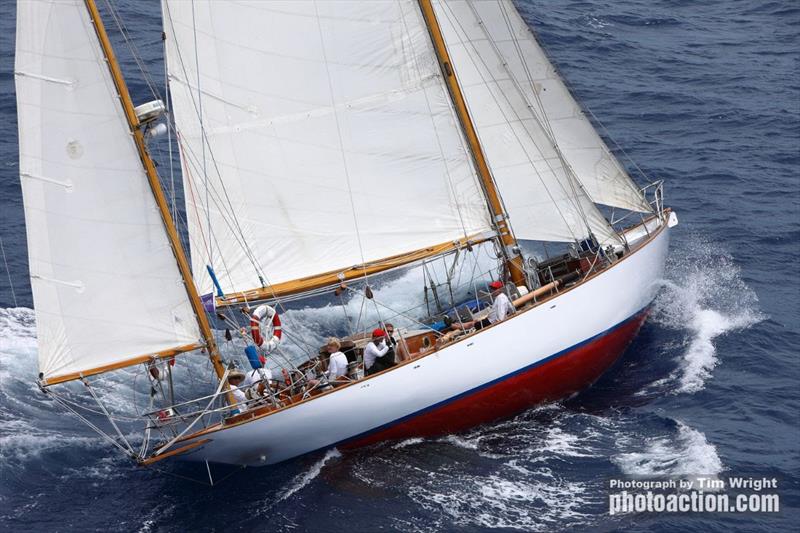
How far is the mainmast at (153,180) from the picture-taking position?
27.4 m

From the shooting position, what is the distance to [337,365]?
30047 millimetres

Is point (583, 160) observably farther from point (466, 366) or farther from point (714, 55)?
point (714, 55)

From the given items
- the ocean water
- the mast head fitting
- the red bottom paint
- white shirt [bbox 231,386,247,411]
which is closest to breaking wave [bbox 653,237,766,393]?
the ocean water

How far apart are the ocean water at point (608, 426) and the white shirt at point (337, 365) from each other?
2010 millimetres

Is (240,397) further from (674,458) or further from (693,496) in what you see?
(693,496)

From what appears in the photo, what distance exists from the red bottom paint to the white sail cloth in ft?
12.9

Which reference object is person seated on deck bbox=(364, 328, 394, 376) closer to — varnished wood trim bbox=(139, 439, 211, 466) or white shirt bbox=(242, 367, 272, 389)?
white shirt bbox=(242, 367, 272, 389)

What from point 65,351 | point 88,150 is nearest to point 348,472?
point 65,351

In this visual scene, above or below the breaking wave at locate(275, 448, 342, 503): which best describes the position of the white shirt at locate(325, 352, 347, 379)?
above

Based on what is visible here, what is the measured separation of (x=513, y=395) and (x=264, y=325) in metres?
6.58

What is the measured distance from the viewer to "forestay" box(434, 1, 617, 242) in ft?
105

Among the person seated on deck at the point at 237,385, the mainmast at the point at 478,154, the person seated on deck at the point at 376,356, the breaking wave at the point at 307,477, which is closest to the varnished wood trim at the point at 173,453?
the person seated on deck at the point at 237,385

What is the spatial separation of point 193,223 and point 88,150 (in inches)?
166

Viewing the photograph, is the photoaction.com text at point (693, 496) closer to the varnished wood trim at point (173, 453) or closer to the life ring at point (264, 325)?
the life ring at point (264, 325)
